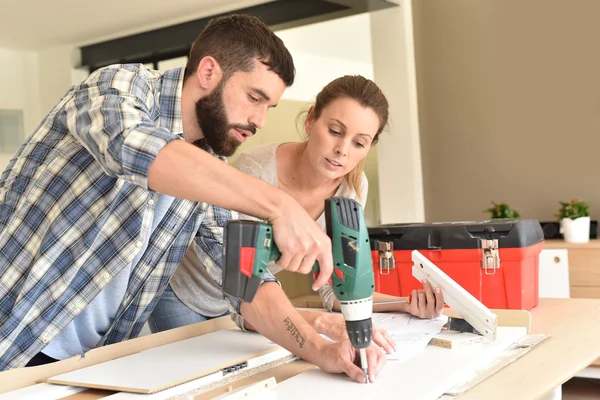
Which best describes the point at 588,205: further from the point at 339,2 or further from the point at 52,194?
the point at 52,194

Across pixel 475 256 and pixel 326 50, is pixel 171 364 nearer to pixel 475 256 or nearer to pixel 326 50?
pixel 475 256

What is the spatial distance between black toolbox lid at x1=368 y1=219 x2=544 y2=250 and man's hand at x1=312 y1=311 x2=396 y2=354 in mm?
657

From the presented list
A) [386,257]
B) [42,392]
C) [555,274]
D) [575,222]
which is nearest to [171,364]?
[42,392]

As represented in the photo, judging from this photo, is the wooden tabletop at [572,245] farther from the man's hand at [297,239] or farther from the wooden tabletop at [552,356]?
the man's hand at [297,239]

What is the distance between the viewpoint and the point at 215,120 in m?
1.64

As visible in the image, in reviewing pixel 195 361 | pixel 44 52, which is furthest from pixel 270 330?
pixel 44 52

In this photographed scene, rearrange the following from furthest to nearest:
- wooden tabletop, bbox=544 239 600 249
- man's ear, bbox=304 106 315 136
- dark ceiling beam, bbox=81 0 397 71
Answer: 1. dark ceiling beam, bbox=81 0 397 71
2. wooden tabletop, bbox=544 239 600 249
3. man's ear, bbox=304 106 315 136

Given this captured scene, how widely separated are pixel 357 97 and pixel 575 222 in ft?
6.60

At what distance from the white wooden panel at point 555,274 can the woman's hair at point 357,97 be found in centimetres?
174

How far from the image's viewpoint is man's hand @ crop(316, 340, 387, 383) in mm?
1300

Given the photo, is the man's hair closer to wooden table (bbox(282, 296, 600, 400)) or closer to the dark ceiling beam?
wooden table (bbox(282, 296, 600, 400))

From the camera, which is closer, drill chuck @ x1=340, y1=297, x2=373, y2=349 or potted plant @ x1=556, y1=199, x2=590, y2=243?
drill chuck @ x1=340, y1=297, x2=373, y2=349

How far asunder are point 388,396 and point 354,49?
162 inches

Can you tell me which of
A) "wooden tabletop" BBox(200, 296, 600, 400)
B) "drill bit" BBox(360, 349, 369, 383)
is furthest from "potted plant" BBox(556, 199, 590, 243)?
"drill bit" BBox(360, 349, 369, 383)
